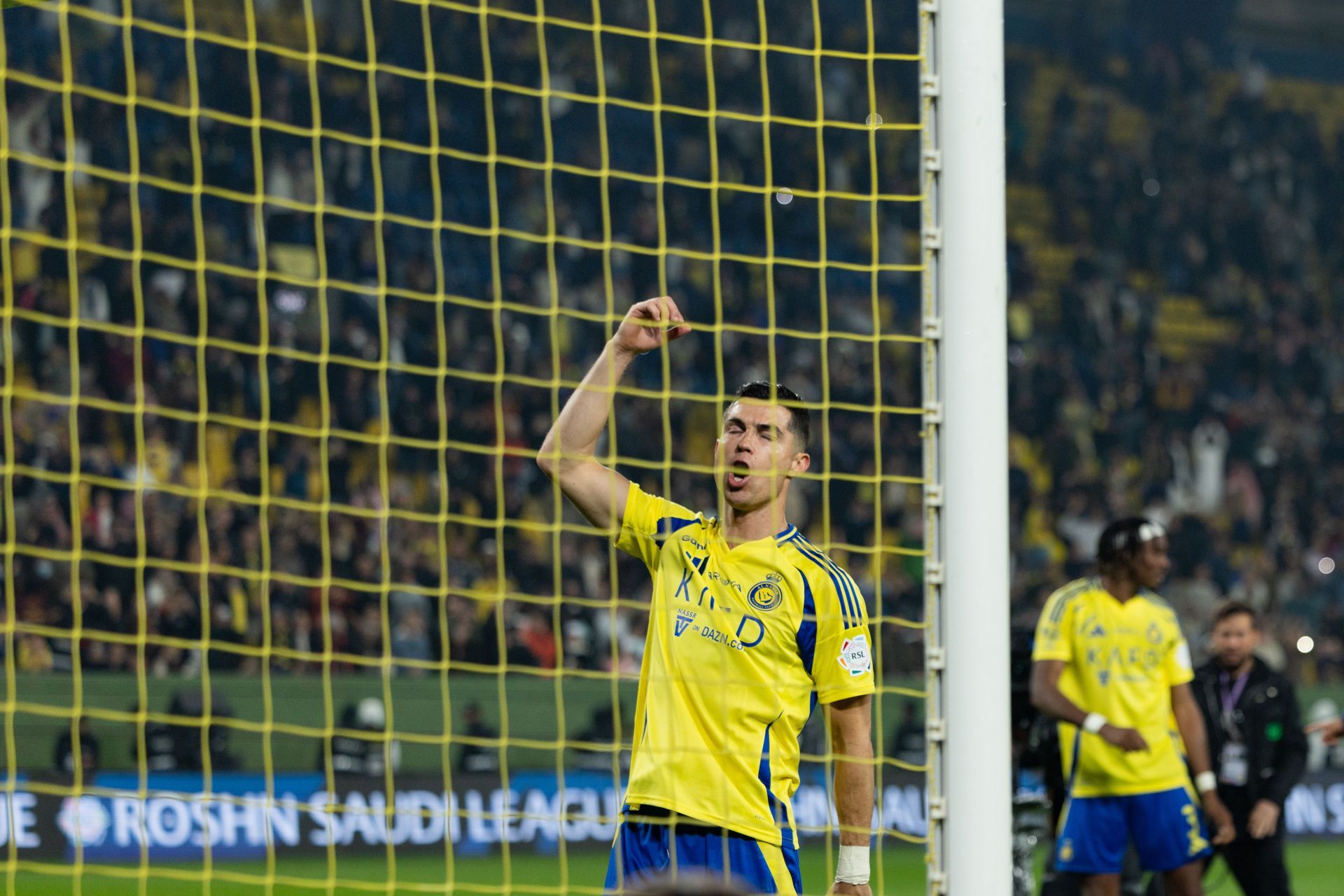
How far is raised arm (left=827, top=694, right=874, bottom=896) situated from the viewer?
3.95m

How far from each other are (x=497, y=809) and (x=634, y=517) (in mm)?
7397

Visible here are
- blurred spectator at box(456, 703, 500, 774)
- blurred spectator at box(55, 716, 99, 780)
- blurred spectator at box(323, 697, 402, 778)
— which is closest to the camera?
blurred spectator at box(55, 716, 99, 780)

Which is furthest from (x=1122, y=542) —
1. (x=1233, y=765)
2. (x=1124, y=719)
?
(x=1233, y=765)

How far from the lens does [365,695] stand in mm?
10898

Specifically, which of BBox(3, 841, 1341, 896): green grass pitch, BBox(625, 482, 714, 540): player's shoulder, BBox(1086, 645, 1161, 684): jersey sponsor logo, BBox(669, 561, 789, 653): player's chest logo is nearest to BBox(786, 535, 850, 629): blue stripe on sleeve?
BBox(669, 561, 789, 653): player's chest logo

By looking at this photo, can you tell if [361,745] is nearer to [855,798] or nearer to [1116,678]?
[1116,678]

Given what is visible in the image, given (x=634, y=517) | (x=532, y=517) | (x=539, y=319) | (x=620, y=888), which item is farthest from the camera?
(x=539, y=319)

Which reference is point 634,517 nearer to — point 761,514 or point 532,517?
point 761,514

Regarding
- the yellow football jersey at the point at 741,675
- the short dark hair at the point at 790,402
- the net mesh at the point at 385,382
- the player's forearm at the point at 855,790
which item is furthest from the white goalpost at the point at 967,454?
the net mesh at the point at 385,382

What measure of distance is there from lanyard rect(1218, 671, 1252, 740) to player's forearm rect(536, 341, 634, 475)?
438 centimetres

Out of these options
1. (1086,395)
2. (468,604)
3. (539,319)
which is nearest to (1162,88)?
(1086,395)

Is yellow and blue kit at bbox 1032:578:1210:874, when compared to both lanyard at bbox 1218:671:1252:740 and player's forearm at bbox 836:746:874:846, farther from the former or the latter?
player's forearm at bbox 836:746:874:846

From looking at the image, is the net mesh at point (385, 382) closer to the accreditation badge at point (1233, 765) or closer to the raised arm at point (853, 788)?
the accreditation badge at point (1233, 765)

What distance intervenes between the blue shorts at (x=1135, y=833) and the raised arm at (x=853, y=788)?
314 centimetres
